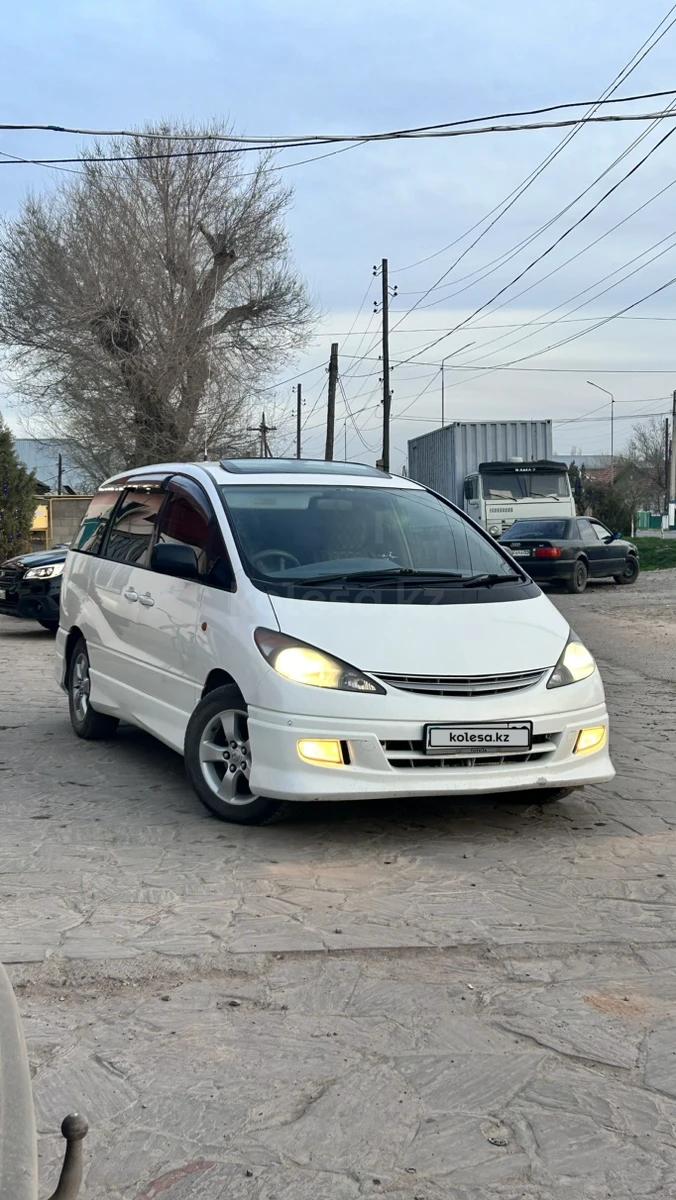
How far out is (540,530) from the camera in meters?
22.5

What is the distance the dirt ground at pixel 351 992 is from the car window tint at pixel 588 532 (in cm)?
1662

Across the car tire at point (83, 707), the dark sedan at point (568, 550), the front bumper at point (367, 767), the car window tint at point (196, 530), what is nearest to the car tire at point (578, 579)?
the dark sedan at point (568, 550)

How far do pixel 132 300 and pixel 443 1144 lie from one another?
113 feet

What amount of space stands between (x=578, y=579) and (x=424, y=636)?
17.4 m

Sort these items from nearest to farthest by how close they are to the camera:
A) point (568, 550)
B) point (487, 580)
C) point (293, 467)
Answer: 1. point (487, 580)
2. point (293, 467)
3. point (568, 550)

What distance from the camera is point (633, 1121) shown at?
2922mm

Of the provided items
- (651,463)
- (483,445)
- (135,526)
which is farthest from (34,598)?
(651,463)

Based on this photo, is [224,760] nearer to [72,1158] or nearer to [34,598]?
[72,1158]

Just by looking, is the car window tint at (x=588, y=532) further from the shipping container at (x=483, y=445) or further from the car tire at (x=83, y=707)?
the car tire at (x=83, y=707)

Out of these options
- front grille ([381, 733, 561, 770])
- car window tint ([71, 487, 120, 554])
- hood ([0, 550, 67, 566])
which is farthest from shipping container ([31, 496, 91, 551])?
front grille ([381, 733, 561, 770])

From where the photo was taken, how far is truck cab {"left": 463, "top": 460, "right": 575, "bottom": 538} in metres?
27.5

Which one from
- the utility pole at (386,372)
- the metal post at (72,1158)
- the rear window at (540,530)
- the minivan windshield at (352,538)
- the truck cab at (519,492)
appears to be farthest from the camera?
the utility pole at (386,372)

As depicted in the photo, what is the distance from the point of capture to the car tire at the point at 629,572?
78.4ft

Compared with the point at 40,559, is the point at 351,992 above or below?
below
